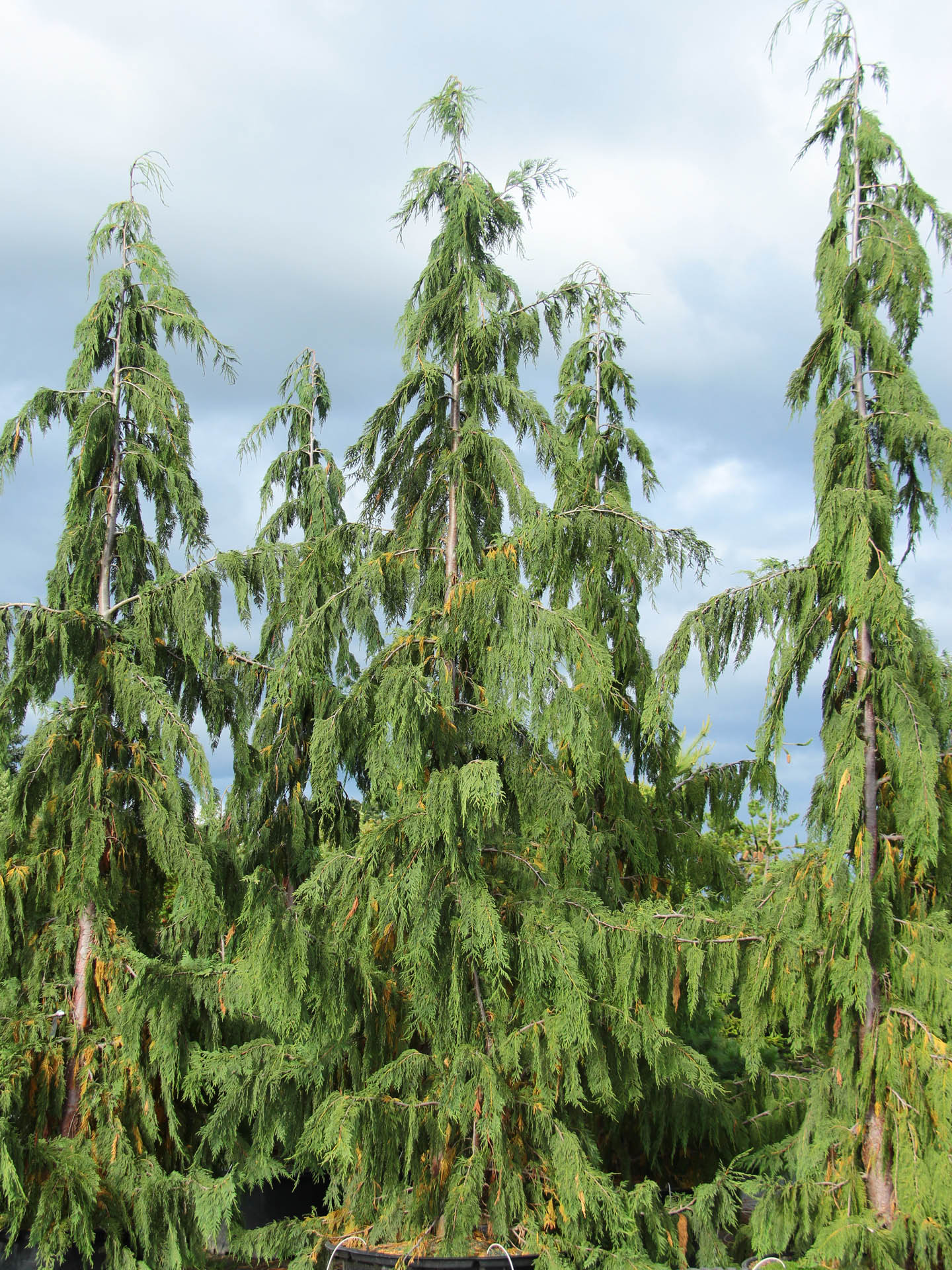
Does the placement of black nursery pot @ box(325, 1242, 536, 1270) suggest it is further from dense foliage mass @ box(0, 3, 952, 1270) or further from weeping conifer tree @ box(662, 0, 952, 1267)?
weeping conifer tree @ box(662, 0, 952, 1267)

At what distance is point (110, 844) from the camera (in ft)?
20.0

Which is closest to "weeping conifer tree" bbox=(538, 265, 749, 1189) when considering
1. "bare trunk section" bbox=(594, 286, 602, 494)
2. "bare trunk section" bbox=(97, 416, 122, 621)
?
"bare trunk section" bbox=(594, 286, 602, 494)

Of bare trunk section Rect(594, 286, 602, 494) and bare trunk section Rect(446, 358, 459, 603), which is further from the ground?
bare trunk section Rect(594, 286, 602, 494)

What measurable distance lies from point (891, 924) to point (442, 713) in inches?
93.3

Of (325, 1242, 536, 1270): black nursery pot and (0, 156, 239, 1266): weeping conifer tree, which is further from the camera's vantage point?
(0, 156, 239, 1266): weeping conifer tree

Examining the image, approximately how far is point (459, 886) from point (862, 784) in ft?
6.54

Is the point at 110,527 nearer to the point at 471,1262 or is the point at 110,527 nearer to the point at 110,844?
the point at 110,844

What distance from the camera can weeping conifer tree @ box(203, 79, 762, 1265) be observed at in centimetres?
461

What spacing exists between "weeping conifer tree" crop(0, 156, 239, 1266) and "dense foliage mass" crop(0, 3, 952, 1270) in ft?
0.09

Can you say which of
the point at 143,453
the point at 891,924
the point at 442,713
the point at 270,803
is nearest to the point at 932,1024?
the point at 891,924

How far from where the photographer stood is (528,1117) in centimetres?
483

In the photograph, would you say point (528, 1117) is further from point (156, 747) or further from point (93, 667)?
point (93, 667)

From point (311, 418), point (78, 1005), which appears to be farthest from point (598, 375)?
point (78, 1005)

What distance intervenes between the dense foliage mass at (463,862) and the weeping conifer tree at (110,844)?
0.09 feet
